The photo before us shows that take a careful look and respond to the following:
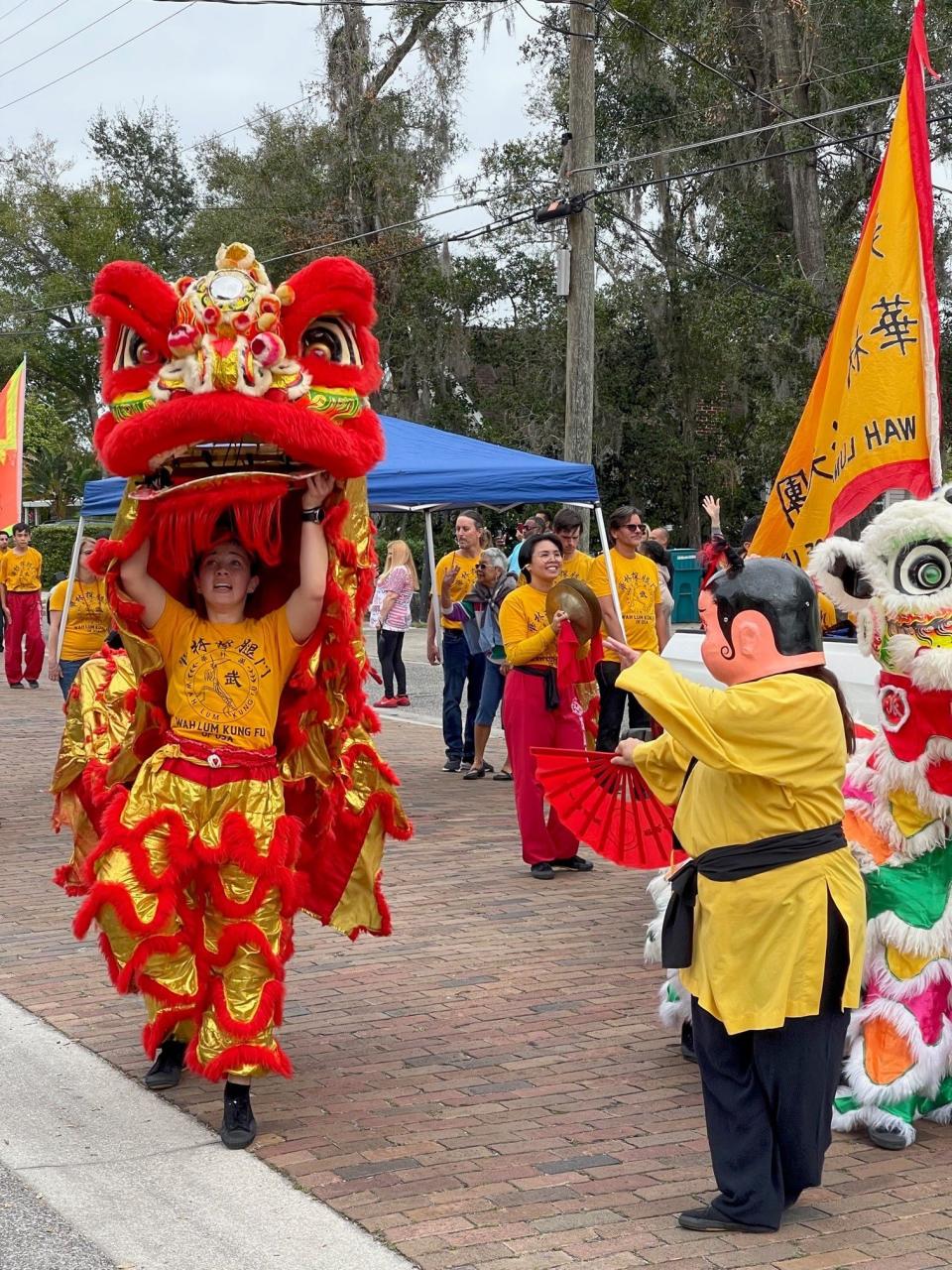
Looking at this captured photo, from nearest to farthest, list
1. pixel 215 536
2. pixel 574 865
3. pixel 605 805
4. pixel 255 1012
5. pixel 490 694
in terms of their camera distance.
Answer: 1. pixel 255 1012
2. pixel 215 536
3. pixel 605 805
4. pixel 574 865
5. pixel 490 694

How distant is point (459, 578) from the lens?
39.6 feet

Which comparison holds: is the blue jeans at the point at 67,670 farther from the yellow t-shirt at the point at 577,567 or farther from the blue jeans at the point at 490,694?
the yellow t-shirt at the point at 577,567

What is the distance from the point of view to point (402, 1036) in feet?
18.5

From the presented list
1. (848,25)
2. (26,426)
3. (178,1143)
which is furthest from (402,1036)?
(26,426)

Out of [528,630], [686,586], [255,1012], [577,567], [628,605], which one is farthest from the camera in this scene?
[686,586]

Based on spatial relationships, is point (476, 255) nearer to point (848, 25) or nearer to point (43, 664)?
point (848, 25)

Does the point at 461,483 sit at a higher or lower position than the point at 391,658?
higher

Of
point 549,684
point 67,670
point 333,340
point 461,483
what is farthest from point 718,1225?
point 67,670

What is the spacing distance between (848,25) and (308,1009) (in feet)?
70.4

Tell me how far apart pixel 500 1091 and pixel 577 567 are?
4911 millimetres

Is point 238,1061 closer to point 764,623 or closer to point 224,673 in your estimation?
point 224,673

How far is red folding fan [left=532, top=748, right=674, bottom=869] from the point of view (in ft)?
16.4

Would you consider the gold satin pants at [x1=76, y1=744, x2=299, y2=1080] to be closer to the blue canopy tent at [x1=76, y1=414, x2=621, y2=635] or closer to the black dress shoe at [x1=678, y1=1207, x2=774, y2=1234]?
the black dress shoe at [x1=678, y1=1207, x2=774, y2=1234]

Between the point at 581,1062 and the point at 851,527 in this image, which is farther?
the point at 851,527
